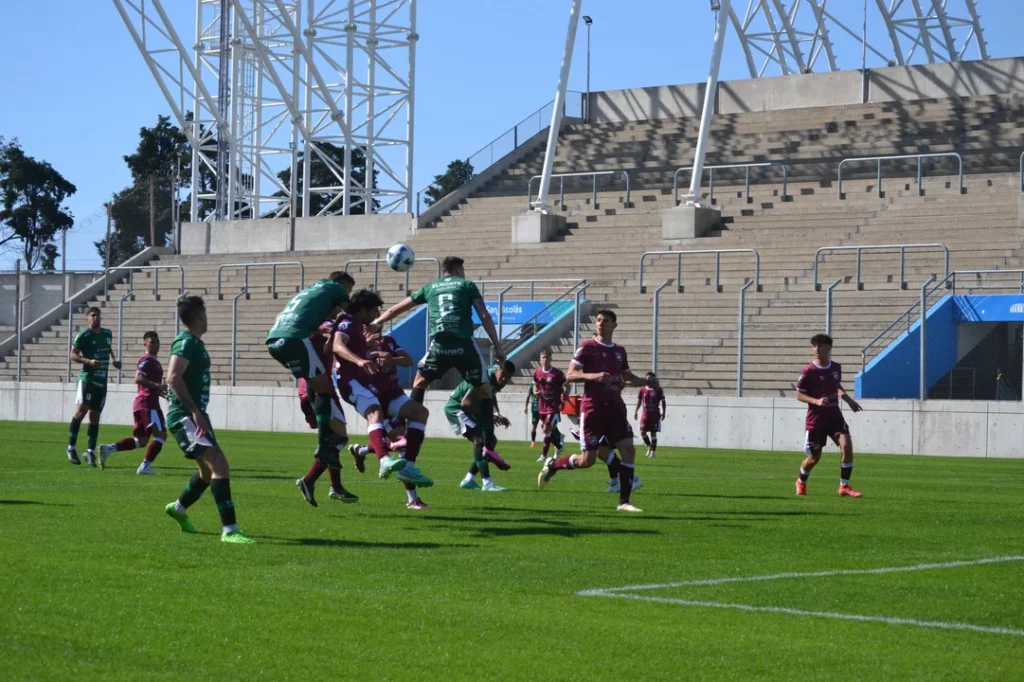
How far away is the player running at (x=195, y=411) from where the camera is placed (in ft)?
34.7

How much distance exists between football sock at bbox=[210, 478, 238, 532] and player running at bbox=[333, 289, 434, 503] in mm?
2333

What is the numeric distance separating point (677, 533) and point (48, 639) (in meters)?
5.97

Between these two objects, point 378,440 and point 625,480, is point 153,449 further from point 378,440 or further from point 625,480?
point 625,480

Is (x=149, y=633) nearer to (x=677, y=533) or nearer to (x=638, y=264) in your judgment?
(x=677, y=533)

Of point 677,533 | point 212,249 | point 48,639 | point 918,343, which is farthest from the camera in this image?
point 212,249

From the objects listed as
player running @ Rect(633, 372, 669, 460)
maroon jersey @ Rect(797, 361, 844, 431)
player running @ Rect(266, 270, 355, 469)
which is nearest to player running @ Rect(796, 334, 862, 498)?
maroon jersey @ Rect(797, 361, 844, 431)

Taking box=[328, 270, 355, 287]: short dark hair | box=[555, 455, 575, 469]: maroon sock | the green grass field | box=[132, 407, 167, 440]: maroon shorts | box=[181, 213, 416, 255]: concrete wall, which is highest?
box=[181, 213, 416, 255]: concrete wall

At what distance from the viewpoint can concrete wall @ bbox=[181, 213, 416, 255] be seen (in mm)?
47969

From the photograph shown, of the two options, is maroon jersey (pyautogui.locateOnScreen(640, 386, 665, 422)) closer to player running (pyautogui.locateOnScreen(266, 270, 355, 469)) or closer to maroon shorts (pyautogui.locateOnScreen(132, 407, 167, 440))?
maroon shorts (pyautogui.locateOnScreen(132, 407, 167, 440))

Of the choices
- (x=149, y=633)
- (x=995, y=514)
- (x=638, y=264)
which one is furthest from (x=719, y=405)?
(x=149, y=633)

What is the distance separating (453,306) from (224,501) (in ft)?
11.8

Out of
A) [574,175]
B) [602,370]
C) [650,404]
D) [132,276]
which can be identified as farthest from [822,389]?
[132,276]

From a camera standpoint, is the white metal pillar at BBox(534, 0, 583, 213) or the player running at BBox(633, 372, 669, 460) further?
the white metal pillar at BBox(534, 0, 583, 213)

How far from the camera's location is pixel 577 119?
54594 millimetres
